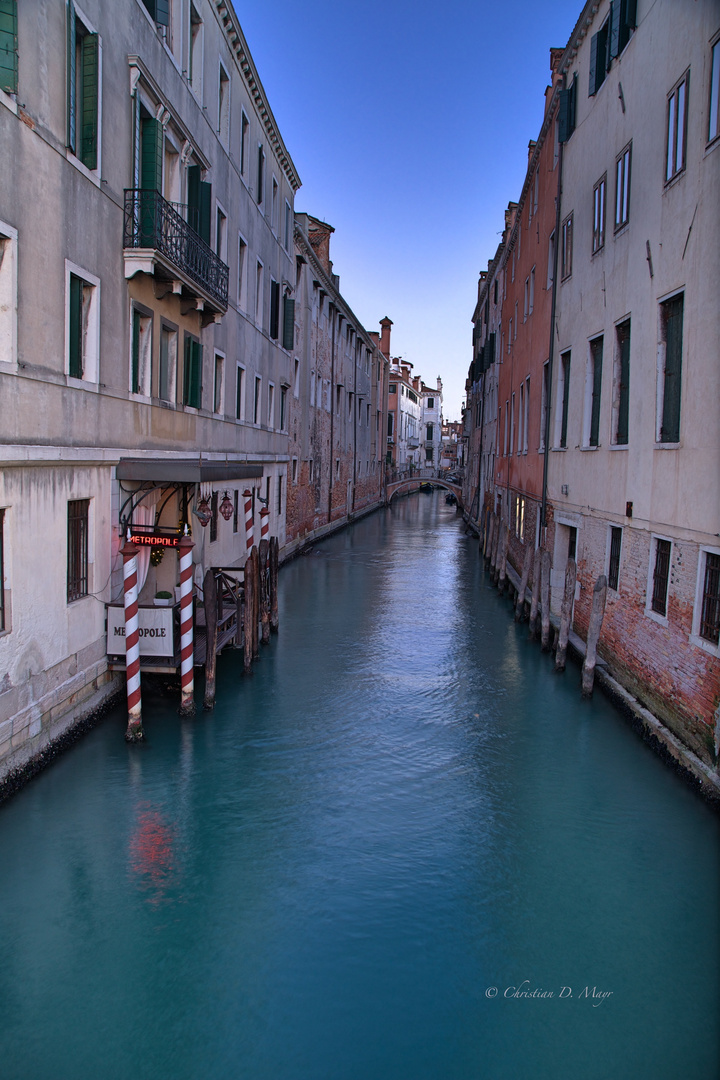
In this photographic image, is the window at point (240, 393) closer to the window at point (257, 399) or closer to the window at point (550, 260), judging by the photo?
the window at point (257, 399)

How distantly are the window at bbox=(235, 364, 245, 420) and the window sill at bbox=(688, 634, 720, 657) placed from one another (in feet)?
35.9

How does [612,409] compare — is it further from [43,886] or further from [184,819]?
[43,886]

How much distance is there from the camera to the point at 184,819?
6746mm

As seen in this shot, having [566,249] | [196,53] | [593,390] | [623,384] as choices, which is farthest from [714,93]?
[196,53]

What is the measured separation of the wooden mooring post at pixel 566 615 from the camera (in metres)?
11.2

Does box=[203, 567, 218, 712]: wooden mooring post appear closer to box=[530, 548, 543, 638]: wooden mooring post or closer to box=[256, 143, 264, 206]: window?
box=[530, 548, 543, 638]: wooden mooring post

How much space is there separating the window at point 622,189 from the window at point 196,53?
633cm

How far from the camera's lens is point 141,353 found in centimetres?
1023

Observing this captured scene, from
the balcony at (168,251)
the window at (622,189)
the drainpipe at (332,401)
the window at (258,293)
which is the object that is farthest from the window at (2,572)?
the drainpipe at (332,401)

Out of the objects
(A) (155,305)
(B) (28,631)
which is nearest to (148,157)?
(A) (155,305)

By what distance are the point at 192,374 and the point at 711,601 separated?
845 cm

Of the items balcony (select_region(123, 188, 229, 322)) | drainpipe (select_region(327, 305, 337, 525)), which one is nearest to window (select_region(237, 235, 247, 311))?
balcony (select_region(123, 188, 229, 322))

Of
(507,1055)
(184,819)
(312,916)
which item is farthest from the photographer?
(184,819)

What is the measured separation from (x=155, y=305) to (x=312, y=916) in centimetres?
786
